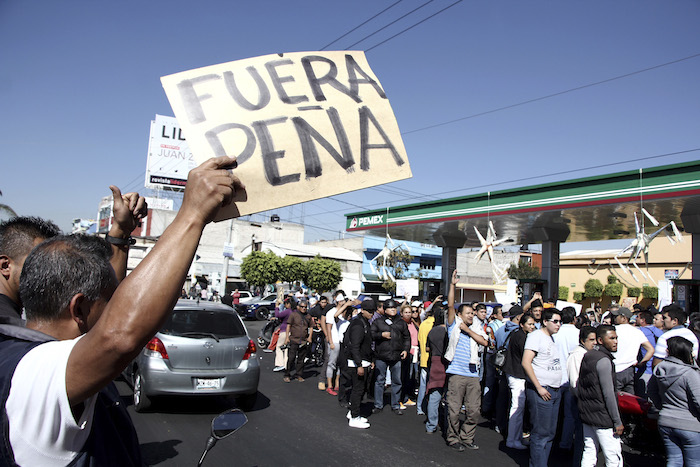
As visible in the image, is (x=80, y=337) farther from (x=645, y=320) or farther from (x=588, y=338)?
(x=645, y=320)

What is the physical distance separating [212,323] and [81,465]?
6.91m

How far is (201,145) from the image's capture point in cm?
171

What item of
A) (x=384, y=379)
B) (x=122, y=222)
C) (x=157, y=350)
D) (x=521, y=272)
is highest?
(x=521, y=272)

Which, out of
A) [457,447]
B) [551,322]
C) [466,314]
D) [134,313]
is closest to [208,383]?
[457,447]

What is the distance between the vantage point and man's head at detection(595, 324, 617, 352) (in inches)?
221

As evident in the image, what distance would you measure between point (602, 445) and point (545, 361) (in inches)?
47.4

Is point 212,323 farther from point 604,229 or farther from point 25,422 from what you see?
point 604,229

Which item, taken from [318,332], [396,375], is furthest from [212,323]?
[318,332]

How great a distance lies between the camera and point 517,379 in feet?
23.2

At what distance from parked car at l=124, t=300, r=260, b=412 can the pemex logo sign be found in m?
17.3

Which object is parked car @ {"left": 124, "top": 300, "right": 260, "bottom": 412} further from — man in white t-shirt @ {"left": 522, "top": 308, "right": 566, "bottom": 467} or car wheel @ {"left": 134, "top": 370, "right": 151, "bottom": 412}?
man in white t-shirt @ {"left": 522, "top": 308, "right": 566, "bottom": 467}

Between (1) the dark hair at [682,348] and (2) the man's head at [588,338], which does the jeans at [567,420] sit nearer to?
(2) the man's head at [588,338]

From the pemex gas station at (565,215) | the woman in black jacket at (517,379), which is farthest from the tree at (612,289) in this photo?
the woman in black jacket at (517,379)

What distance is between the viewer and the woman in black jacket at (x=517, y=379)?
6.92 metres
